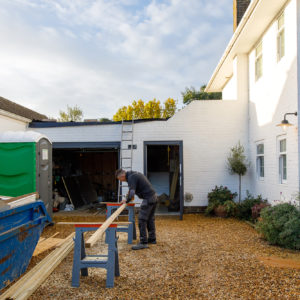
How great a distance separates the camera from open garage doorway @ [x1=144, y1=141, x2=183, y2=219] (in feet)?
42.5

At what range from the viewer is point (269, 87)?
9.42 meters

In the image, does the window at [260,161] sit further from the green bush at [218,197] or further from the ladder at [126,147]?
the ladder at [126,147]

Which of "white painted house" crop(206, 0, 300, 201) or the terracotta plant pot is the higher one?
"white painted house" crop(206, 0, 300, 201)

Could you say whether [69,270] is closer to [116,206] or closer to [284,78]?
[116,206]

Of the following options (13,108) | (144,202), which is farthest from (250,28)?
(13,108)

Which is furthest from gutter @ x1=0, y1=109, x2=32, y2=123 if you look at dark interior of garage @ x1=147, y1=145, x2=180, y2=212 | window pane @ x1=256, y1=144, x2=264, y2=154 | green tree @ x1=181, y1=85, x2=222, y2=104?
green tree @ x1=181, y1=85, x2=222, y2=104

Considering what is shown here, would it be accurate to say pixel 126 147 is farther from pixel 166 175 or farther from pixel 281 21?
pixel 281 21

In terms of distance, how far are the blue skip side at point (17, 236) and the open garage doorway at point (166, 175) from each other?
7.27 metres

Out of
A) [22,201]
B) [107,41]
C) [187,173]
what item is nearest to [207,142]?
[187,173]

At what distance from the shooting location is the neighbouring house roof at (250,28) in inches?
335

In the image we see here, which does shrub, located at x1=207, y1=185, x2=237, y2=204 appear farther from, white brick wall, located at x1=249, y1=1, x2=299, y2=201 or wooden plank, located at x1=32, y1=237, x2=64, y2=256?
wooden plank, located at x1=32, y1=237, x2=64, y2=256

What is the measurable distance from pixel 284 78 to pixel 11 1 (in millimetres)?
7584

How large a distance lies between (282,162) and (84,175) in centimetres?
996

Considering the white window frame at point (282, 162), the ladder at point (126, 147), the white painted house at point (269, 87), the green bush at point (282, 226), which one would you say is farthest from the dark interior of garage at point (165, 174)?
the green bush at point (282, 226)
